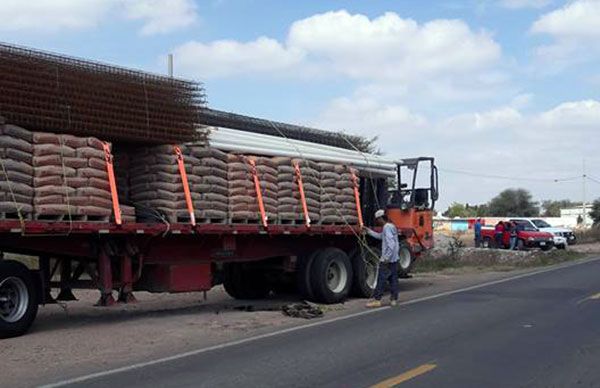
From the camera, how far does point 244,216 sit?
44.6 ft

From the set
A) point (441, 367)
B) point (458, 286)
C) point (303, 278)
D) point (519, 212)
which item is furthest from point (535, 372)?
point (519, 212)

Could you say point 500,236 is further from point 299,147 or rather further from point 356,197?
point 299,147

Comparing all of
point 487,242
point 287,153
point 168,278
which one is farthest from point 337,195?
point 487,242

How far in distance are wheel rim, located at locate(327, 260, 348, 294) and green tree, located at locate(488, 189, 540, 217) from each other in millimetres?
119121

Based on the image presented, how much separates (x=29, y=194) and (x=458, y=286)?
11.4m

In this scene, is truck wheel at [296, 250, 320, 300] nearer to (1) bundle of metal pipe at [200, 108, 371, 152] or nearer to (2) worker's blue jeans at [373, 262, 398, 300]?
(2) worker's blue jeans at [373, 262, 398, 300]

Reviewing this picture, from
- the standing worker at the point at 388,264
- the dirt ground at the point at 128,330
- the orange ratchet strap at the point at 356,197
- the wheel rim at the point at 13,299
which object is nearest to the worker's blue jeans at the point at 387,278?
the standing worker at the point at 388,264

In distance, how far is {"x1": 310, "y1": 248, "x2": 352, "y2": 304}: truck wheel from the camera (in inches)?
595

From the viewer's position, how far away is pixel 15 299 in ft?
34.7

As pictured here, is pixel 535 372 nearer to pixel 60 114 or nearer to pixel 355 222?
pixel 60 114

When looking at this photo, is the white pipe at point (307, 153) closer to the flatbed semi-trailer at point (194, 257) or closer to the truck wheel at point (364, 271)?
the flatbed semi-trailer at point (194, 257)

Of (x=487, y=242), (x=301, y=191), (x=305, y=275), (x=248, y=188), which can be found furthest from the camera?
(x=487, y=242)

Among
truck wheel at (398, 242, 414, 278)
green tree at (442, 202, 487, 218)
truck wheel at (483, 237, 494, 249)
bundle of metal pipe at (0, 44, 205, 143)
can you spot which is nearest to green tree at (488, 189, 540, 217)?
green tree at (442, 202, 487, 218)

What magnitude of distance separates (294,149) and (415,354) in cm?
714
